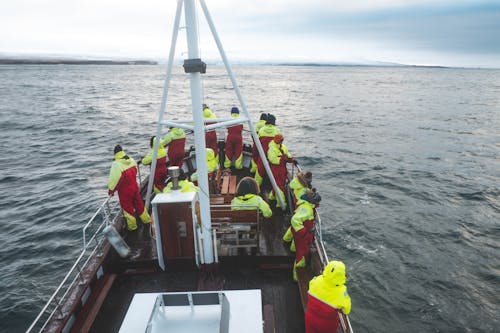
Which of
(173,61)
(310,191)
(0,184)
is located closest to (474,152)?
(310,191)

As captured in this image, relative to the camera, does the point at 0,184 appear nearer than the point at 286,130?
Yes

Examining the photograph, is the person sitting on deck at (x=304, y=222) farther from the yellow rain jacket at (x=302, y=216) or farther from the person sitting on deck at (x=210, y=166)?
the person sitting on deck at (x=210, y=166)

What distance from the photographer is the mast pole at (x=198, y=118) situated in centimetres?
496

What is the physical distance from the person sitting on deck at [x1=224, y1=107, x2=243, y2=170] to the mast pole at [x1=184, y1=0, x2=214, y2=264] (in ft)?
18.1

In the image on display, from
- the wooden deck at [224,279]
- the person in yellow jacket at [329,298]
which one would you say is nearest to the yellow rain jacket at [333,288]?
the person in yellow jacket at [329,298]

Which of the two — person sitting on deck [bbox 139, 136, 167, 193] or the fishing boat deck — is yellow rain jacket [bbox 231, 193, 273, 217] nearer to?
the fishing boat deck

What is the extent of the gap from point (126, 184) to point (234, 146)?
17.0ft

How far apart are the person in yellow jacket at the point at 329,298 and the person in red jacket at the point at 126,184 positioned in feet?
16.1

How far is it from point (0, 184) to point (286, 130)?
26.3 metres

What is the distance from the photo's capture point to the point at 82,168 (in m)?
22.4

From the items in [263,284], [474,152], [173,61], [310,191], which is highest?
[173,61]

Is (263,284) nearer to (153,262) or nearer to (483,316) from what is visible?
(153,262)

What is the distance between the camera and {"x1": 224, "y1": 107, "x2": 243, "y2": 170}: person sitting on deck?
11.5 m

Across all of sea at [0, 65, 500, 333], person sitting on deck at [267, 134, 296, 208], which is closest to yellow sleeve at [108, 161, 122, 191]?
person sitting on deck at [267, 134, 296, 208]
